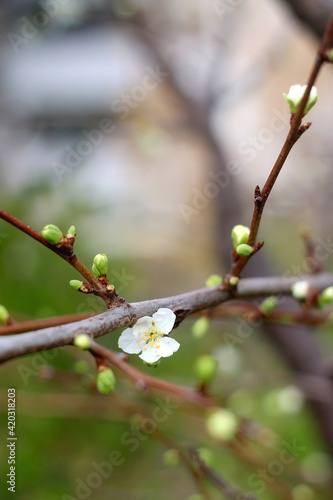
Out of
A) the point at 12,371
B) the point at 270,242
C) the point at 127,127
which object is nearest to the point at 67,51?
the point at 127,127

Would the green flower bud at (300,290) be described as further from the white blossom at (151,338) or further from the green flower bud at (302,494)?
the green flower bud at (302,494)

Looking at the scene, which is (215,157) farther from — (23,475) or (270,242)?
(23,475)
